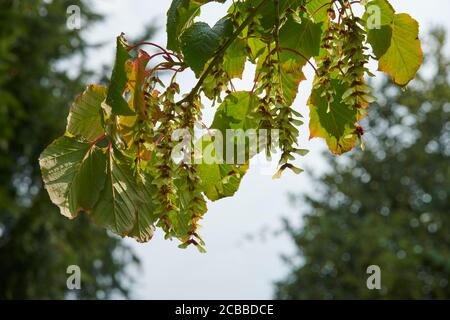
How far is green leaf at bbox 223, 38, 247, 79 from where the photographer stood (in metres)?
0.97

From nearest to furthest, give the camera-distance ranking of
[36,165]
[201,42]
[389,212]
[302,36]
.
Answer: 1. [201,42]
2. [302,36]
3. [36,165]
4. [389,212]

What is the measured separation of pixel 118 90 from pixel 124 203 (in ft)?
0.60

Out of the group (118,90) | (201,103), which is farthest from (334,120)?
(118,90)

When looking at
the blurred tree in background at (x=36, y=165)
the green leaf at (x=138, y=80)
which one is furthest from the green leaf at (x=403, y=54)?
the blurred tree in background at (x=36, y=165)

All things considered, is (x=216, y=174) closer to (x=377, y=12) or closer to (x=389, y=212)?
(x=377, y=12)

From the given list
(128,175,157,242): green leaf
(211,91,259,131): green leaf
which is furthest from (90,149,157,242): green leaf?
(211,91,259,131): green leaf

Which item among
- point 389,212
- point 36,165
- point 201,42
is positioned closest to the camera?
point 201,42

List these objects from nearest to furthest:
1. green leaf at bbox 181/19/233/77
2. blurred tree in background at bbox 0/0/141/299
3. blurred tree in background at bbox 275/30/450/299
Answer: green leaf at bbox 181/19/233/77
blurred tree in background at bbox 0/0/141/299
blurred tree in background at bbox 275/30/450/299

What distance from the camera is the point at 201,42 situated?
0.90 m

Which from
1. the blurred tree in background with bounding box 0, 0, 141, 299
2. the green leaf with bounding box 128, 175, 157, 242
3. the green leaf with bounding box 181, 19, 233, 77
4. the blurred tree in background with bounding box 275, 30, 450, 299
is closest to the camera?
the green leaf with bounding box 181, 19, 233, 77

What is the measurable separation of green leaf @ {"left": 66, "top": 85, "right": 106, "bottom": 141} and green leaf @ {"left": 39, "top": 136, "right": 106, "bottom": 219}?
0.02 metres

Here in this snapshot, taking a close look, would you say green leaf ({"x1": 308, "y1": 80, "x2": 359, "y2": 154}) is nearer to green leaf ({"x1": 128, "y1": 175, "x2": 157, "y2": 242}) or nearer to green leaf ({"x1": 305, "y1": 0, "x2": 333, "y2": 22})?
green leaf ({"x1": 305, "y1": 0, "x2": 333, "y2": 22})
